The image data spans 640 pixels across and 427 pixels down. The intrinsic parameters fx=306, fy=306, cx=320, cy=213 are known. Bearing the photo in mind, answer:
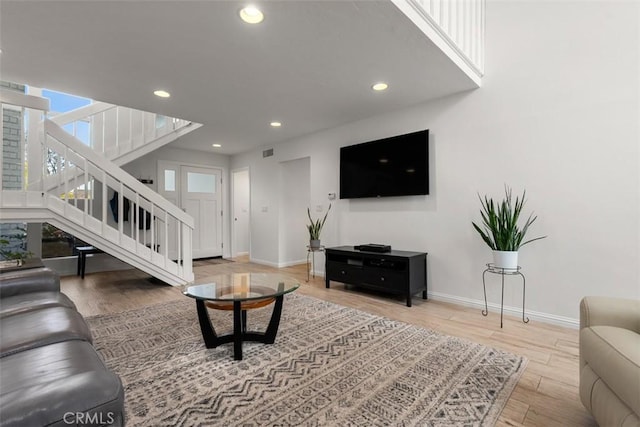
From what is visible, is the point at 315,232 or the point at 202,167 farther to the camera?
the point at 202,167

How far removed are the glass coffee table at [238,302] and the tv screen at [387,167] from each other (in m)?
1.90

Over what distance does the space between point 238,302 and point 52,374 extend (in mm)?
1105

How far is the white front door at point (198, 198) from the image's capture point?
19.3 feet

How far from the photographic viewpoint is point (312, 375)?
A: 5.95ft

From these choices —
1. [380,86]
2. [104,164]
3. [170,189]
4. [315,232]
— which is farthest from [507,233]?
[170,189]

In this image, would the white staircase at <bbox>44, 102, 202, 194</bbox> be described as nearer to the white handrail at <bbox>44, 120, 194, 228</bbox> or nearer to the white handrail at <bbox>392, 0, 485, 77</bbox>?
the white handrail at <bbox>44, 120, 194, 228</bbox>

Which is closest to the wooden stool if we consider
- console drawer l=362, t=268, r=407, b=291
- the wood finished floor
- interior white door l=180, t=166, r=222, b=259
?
the wood finished floor

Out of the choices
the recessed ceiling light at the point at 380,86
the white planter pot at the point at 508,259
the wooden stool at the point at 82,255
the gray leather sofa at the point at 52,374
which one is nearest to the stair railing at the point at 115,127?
the wooden stool at the point at 82,255

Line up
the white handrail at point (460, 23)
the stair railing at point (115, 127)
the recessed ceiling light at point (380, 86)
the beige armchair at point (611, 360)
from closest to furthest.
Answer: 1. the beige armchair at point (611, 360)
2. the white handrail at point (460, 23)
3. the recessed ceiling light at point (380, 86)
4. the stair railing at point (115, 127)

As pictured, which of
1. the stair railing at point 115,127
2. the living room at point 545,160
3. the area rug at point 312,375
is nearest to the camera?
the area rug at point 312,375

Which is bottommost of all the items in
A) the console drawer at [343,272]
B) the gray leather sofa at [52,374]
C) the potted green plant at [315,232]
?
the console drawer at [343,272]

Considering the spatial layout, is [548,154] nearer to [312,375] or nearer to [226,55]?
[312,375]

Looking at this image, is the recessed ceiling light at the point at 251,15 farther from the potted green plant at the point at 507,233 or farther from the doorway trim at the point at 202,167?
the doorway trim at the point at 202,167

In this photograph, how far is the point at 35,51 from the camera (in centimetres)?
242
